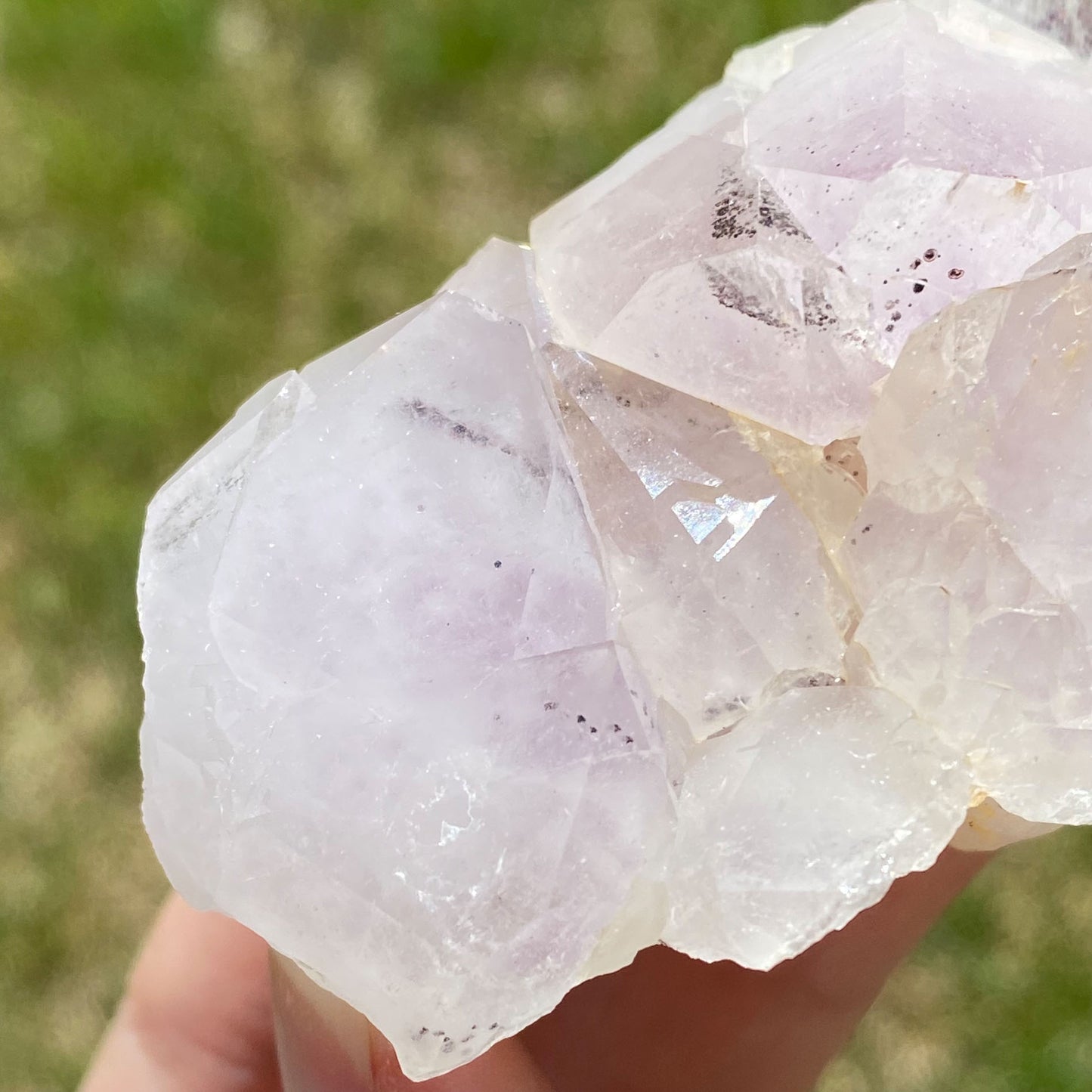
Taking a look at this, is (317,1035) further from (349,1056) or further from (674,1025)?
(674,1025)

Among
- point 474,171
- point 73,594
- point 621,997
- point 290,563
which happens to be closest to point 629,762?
point 290,563

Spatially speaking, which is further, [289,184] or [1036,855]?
[289,184]

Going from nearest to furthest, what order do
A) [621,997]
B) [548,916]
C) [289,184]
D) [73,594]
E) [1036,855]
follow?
1. [548,916]
2. [621,997]
3. [1036,855]
4. [73,594]
5. [289,184]

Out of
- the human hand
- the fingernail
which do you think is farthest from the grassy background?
the fingernail

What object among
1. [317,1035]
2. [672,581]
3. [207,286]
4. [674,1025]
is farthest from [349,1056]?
[207,286]

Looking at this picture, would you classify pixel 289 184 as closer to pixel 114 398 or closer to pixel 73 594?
pixel 114 398

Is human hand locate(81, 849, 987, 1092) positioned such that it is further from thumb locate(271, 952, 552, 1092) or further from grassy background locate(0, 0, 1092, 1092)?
grassy background locate(0, 0, 1092, 1092)

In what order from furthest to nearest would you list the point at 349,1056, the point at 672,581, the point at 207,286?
1. the point at 207,286
2. the point at 349,1056
3. the point at 672,581
